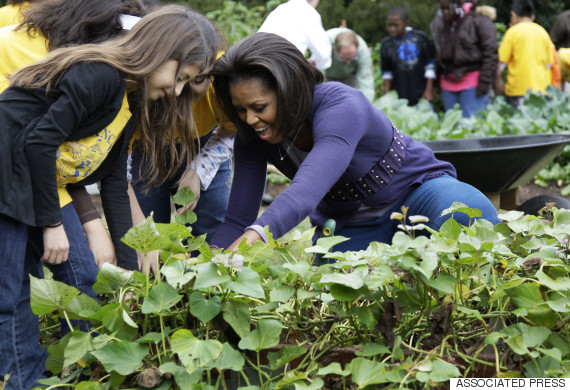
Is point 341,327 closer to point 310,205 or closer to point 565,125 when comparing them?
point 310,205

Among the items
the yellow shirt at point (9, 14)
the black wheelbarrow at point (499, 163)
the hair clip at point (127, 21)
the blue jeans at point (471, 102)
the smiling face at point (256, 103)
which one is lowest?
the blue jeans at point (471, 102)

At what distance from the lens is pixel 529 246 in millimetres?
1452

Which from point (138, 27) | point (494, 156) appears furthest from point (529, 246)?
point (494, 156)

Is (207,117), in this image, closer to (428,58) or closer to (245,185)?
(245,185)

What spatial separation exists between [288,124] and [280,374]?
1.11 metres

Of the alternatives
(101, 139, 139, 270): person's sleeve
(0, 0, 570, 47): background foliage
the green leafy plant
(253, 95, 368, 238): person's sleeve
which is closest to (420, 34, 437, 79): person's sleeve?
(0, 0, 570, 47): background foliage

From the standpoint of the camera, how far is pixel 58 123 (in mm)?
1930

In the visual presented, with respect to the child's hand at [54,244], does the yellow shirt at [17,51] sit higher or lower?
higher

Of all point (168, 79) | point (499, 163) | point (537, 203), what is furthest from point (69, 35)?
point (537, 203)

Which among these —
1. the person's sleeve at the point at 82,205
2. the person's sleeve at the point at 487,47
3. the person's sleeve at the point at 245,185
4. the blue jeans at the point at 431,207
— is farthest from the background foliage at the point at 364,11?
the person's sleeve at the point at 82,205

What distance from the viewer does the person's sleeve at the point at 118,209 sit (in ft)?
7.31

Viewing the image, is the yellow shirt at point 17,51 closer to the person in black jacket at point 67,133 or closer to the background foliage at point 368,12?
the person in black jacket at point 67,133

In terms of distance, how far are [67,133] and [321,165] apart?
72cm

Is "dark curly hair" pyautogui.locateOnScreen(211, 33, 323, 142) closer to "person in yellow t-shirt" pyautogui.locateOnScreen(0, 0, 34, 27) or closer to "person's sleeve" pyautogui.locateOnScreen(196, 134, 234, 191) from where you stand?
"person's sleeve" pyautogui.locateOnScreen(196, 134, 234, 191)
